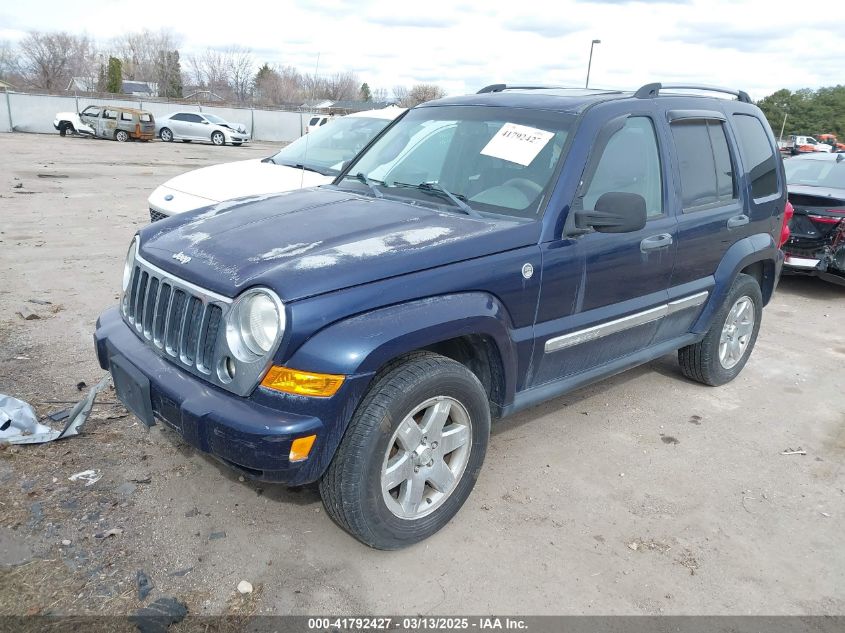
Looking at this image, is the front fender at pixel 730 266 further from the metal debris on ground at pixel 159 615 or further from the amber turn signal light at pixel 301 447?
the metal debris on ground at pixel 159 615

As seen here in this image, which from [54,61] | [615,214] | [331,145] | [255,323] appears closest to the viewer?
[255,323]

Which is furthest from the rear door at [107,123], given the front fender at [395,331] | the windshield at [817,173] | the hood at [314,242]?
the front fender at [395,331]

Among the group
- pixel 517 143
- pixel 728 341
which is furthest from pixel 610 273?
pixel 728 341

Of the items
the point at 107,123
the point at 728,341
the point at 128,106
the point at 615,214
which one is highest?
the point at 615,214

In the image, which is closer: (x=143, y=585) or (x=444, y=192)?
(x=143, y=585)

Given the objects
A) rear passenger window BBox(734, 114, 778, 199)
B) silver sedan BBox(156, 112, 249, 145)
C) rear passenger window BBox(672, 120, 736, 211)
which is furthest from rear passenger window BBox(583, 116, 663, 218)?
silver sedan BBox(156, 112, 249, 145)

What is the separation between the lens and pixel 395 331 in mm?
2721

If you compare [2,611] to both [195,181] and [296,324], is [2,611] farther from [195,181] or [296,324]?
[195,181]

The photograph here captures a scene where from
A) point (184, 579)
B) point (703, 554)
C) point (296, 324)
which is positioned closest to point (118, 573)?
point (184, 579)

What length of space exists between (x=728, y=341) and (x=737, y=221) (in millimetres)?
994

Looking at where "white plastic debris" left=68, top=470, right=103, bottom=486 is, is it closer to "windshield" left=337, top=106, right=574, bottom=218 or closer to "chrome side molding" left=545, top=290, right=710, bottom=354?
"windshield" left=337, top=106, right=574, bottom=218

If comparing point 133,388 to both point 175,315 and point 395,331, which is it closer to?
point 175,315

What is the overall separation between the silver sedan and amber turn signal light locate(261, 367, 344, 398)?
32.7m

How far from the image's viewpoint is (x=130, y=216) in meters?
10.8
